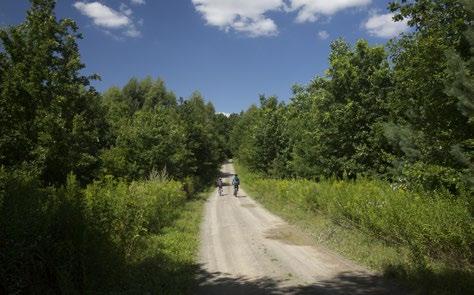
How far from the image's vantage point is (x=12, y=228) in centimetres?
717

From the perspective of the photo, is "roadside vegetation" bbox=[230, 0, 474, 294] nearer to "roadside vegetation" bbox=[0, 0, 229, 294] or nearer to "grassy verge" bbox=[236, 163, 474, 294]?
"grassy verge" bbox=[236, 163, 474, 294]

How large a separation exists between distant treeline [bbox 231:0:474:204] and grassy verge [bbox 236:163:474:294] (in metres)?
0.97

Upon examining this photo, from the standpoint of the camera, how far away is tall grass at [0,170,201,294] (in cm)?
738

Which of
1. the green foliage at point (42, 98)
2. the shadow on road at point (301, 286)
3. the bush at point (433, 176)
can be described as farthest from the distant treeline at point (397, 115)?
the green foliage at point (42, 98)

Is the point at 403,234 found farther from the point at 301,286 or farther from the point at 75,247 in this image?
the point at 75,247

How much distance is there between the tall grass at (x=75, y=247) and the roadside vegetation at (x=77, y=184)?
3cm

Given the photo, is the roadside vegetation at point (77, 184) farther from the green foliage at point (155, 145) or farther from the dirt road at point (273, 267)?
the dirt road at point (273, 267)

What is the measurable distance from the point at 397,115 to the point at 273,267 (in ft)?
42.5

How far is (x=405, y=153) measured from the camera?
18875mm

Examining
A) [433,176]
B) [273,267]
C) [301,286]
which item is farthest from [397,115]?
[301,286]

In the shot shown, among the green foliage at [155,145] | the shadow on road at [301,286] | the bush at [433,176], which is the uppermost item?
the green foliage at [155,145]

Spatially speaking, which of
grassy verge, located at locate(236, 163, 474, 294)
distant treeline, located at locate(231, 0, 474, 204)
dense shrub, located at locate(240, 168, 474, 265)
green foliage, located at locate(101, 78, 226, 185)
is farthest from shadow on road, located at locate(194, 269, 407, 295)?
green foliage, located at locate(101, 78, 226, 185)

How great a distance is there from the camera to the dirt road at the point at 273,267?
10195 millimetres

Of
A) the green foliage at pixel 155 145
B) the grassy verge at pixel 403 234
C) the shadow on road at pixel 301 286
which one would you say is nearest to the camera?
the grassy verge at pixel 403 234
